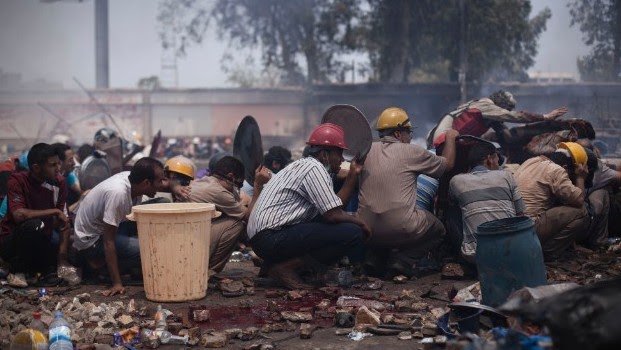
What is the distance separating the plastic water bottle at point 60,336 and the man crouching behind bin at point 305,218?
217cm

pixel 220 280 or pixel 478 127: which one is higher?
pixel 478 127

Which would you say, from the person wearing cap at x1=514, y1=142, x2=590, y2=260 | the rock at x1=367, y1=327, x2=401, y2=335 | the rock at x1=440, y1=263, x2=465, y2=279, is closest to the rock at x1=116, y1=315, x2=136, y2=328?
the rock at x1=367, y1=327, x2=401, y2=335

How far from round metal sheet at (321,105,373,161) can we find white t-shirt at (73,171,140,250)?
218 centimetres

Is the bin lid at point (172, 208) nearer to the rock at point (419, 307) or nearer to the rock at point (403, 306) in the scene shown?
the rock at point (403, 306)

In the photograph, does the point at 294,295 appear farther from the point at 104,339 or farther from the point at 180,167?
the point at 180,167

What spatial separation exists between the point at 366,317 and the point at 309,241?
137 centimetres

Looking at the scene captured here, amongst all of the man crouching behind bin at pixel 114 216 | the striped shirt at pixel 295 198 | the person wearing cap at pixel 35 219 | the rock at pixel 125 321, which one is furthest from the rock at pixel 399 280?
the person wearing cap at pixel 35 219

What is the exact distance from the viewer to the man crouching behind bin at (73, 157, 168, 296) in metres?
6.44

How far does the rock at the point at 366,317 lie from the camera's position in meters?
5.30

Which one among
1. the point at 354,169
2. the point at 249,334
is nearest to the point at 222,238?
the point at 354,169

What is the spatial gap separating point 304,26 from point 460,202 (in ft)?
92.1

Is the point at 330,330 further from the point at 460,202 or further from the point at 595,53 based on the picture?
the point at 595,53

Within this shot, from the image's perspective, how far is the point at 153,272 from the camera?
20.1 feet

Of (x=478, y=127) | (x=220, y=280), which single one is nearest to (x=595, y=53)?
(x=478, y=127)
